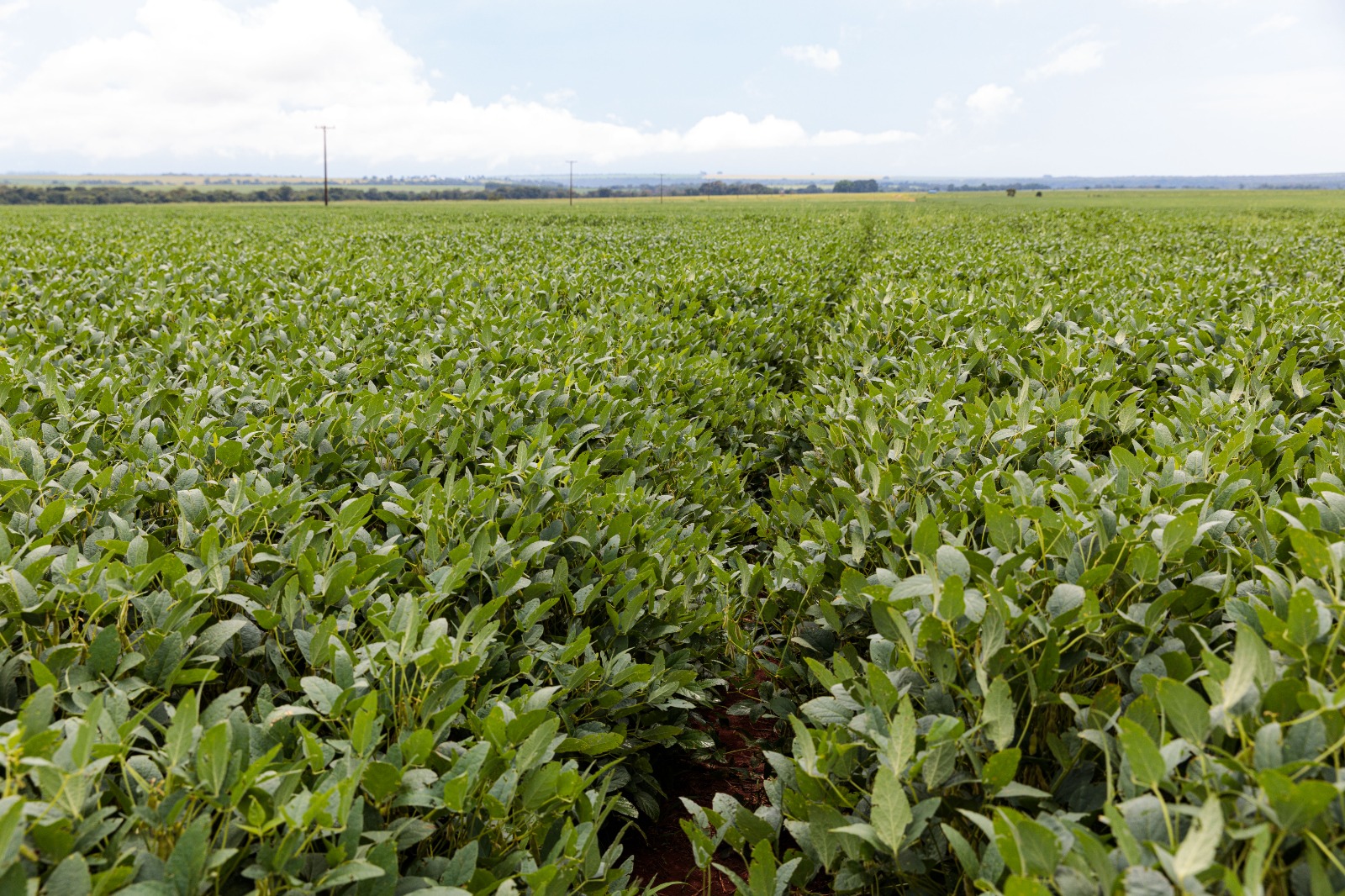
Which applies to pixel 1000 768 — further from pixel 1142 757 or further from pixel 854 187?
pixel 854 187

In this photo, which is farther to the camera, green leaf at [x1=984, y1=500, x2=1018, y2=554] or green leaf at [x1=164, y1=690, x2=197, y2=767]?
green leaf at [x1=984, y1=500, x2=1018, y2=554]

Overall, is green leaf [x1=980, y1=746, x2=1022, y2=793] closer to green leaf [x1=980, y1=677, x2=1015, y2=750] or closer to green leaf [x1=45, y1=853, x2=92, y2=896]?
green leaf [x1=980, y1=677, x2=1015, y2=750]

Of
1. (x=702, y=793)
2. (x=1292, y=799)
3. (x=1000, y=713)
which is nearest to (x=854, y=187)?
(x=702, y=793)

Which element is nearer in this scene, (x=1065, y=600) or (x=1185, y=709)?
(x=1185, y=709)

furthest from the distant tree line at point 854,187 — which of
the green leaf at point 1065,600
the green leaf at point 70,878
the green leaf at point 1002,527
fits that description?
the green leaf at point 70,878

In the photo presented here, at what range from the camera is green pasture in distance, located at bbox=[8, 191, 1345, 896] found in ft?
4.26

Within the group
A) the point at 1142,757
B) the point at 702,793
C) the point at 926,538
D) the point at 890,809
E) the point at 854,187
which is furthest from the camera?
the point at 854,187

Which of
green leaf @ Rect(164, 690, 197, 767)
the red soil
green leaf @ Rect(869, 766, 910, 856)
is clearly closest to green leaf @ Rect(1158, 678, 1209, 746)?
green leaf @ Rect(869, 766, 910, 856)

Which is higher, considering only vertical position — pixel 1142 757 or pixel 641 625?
pixel 1142 757

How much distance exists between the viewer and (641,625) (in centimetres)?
282

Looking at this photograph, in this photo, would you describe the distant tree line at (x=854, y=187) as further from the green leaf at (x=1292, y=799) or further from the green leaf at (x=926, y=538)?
the green leaf at (x=1292, y=799)

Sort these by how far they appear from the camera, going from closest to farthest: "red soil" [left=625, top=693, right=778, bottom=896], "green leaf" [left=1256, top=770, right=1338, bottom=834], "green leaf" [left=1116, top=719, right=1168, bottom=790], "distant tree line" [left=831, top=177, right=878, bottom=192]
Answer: "green leaf" [left=1256, top=770, right=1338, bottom=834] < "green leaf" [left=1116, top=719, right=1168, bottom=790] < "red soil" [left=625, top=693, right=778, bottom=896] < "distant tree line" [left=831, top=177, right=878, bottom=192]

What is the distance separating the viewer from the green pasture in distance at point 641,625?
130 centimetres

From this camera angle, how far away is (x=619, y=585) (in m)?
2.66
